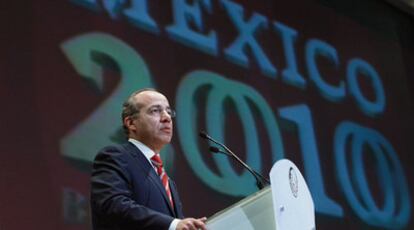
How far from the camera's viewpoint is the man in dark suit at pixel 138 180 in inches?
89.3

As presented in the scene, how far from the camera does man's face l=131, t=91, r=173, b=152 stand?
261cm

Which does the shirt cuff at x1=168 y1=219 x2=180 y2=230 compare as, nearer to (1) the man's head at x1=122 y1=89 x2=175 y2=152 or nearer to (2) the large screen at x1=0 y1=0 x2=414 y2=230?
(1) the man's head at x1=122 y1=89 x2=175 y2=152

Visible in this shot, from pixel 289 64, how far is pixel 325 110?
0.42 metres

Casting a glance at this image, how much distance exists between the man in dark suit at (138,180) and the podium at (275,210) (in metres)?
0.08

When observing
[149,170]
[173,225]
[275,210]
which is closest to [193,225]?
[173,225]

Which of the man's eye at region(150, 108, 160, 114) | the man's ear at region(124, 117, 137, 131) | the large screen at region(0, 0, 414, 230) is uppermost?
the man's eye at region(150, 108, 160, 114)

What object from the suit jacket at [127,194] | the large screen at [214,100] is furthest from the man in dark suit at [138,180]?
the large screen at [214,100]

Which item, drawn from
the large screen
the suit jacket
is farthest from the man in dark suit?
the large screen

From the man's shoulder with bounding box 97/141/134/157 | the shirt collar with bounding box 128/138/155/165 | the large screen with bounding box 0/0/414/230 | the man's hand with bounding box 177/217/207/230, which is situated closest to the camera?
the man's hand with bounding box 177/217/207/230

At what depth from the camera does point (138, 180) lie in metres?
2.43

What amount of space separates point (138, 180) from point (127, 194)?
84mm

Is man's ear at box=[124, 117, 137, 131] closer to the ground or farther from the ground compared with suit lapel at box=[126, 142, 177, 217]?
farther from the ground

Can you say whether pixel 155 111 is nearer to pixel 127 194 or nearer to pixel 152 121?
pixel 152 121

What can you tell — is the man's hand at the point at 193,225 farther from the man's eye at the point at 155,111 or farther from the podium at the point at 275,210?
the man's eye at the point at 155,111
